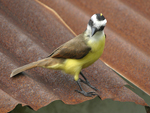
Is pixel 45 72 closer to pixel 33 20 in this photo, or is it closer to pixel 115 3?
pixel 33 20

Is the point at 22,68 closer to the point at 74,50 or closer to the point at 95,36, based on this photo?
the point at 74,50

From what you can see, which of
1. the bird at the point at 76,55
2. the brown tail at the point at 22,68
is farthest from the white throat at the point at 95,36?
the brown tail at the point at 22,68

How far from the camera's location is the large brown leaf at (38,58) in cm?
131

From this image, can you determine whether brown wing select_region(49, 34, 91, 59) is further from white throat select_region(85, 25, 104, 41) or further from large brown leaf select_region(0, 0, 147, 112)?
large brown leaf select_region(0, 0, 147, 112)

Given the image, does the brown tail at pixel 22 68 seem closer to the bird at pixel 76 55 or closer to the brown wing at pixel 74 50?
the bird at pixel 76 55

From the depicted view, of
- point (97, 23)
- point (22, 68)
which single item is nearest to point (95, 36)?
point (97, 23)

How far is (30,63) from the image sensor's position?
1.48m

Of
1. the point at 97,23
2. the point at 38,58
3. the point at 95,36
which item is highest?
the point at 97,23

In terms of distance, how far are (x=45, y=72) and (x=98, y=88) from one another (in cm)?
39

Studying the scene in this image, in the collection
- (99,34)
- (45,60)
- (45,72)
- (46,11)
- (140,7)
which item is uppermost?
(140,7)

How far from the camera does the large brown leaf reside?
1313 millimetres

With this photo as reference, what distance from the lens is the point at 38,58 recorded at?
158 centimetres

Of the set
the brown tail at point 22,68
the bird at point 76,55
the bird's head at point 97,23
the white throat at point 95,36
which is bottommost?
the brown tail at point 22,68

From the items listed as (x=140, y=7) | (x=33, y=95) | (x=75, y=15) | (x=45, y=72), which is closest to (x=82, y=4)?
(x=75, y=15)
